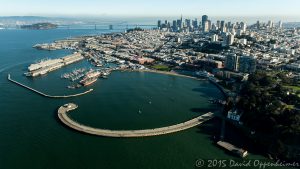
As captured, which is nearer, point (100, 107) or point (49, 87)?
point (100, 107)

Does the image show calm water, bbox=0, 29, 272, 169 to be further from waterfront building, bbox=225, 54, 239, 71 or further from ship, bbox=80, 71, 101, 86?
waterfront building, bbox=225, 54, 239, 71

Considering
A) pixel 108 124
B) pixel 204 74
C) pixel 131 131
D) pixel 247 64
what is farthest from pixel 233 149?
pixel 247 64

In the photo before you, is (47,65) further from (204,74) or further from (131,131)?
(131,131)

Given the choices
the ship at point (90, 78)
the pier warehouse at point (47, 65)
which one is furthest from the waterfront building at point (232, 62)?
the pier warehouse at point (47, 65)

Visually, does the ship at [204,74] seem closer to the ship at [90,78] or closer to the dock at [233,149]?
the ship at [90,78]

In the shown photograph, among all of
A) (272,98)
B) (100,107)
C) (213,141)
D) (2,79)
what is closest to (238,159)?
(213,141)

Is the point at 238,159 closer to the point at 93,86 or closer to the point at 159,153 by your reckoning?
the point at 159,153
